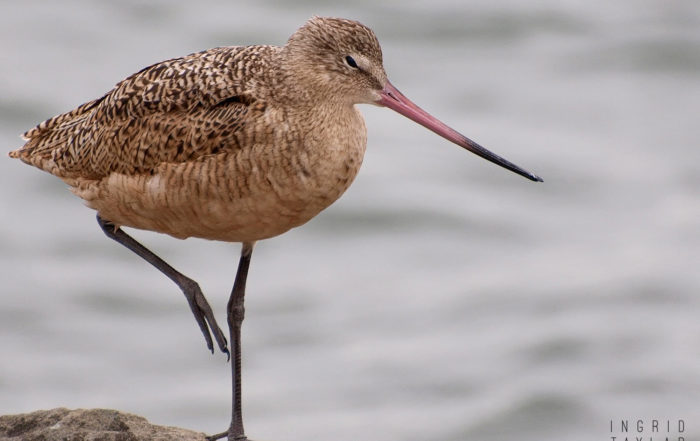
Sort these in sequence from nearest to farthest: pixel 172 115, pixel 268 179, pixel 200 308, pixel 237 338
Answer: pixel 268 179, pixel 172 115, pixel 200 308, pixel 237 338

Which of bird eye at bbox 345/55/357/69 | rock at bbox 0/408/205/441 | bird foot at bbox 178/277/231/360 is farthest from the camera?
bird foot at bbox 178/277/231/360

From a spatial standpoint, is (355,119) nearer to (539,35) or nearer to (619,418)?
(619,418)

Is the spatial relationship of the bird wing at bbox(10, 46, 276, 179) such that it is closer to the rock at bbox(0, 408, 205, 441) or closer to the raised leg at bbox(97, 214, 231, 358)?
the raised leg at bbox(97, 214, 231, 358)

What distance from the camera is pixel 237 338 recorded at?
27.2 ft

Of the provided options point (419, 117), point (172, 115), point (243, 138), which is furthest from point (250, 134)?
point (419, 117)

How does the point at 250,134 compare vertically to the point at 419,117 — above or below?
below

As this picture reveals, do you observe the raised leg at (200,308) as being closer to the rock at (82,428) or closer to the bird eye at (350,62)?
the rock at (82,428)

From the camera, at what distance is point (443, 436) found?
1356cm

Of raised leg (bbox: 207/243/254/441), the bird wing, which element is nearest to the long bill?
the bird wing

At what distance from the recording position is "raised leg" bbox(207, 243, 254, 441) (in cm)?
802

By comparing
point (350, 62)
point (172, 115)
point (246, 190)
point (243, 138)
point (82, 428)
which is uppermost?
point (350, 62)

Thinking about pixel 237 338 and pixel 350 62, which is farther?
pixel 237 338

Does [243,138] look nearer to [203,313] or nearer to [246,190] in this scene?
[246,190]

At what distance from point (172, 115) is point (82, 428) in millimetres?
1670
